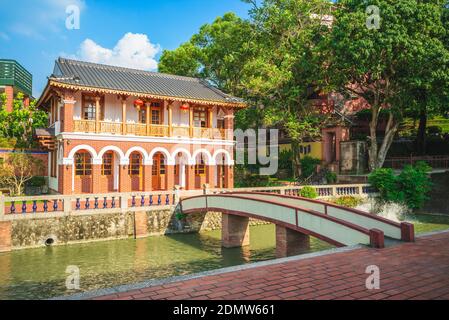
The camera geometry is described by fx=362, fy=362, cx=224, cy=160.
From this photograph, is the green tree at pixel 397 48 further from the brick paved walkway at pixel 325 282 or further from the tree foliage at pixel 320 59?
the brick paved walkway at pixel 325 282

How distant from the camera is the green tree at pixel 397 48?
2228 cm

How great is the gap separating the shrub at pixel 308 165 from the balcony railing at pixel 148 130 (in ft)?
32.3

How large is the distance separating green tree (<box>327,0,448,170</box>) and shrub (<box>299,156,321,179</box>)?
8719 mm

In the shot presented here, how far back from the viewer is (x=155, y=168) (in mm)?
24906

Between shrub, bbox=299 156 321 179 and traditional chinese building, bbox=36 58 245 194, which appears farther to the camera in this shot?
shrub, bbox=299 156 321 179

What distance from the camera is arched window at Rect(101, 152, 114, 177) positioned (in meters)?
22.7

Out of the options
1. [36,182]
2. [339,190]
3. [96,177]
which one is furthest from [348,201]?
[36,182]

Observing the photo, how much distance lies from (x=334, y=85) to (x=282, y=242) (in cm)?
1750

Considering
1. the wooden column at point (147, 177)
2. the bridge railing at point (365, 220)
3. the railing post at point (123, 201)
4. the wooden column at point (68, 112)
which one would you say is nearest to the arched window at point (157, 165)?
the wooden column at point (147, 177)

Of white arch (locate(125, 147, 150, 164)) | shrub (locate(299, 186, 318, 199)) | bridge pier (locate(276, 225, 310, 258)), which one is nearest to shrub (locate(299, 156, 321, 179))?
shrub (locate(299, 186, 318, 199))

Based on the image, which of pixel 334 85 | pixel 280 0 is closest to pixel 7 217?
pixel 334 85

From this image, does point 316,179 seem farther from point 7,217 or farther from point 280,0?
point 7,217

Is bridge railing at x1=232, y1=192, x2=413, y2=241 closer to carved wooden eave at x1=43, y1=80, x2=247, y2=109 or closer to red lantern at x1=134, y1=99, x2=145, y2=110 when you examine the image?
carved wooden eave at x1=43, y1=80, x2=247, y2=109

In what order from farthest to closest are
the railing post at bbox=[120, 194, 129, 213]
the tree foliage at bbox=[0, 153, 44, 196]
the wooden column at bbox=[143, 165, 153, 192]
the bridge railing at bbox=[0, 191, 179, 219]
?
the wooden column at bbox=[143, 165, 153, 192] → the tree foliage at bbox=[0, 153, 44, 196] → the railing post at bbox=[120, 194, 129, 213] → the bridge railing at bbox=[0, 191, 179, 219]
